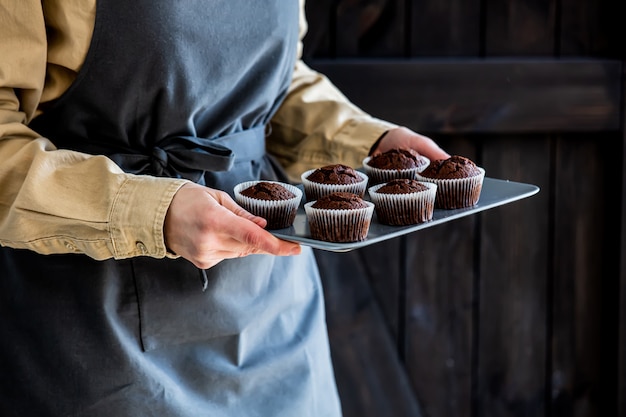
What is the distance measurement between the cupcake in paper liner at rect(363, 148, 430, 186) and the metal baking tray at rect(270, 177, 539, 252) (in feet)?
0.16

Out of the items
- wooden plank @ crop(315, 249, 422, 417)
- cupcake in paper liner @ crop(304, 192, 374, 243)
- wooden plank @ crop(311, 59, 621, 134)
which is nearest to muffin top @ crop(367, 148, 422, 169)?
cupcake in paper liner @ crop(304, 192, 374, 243)

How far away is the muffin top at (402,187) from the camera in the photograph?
1.36 m

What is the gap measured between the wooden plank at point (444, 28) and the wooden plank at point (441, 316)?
40 cm

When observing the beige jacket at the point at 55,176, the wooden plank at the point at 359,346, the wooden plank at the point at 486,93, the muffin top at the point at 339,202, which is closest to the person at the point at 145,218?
the beige jacket at the point at 55,176

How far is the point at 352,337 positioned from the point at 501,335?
1.22 feet

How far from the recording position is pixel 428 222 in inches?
49.1

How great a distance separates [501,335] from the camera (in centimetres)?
222

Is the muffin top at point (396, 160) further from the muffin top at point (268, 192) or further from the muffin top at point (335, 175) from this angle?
the muffin top at point (268, 192)

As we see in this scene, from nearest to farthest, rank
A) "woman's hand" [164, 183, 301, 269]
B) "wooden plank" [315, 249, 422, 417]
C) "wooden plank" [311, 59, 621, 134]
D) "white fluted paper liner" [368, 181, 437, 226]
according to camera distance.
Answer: "woman's hand" [164, 183, 301, 269] < "white fluted paper liner" [368, 181, 437, 226] < "wooden plank" [311, 59, 621, 134] < "wooden plank" [315, 249, 422, 417]

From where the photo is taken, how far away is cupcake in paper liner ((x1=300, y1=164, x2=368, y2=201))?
1.39 meters

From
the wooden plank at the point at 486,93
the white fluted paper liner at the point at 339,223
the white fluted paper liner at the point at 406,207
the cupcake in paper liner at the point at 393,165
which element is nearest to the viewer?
the white fluted paper liner at the point at 339,223

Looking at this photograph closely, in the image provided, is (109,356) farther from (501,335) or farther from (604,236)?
(604,236)

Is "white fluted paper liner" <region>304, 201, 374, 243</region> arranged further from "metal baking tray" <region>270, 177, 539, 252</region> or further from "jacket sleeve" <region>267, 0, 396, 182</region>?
"jacket sleeve" <region>267, 0, 396, 182</region>

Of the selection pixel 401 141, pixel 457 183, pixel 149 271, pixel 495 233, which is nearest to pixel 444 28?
pixel 495 233
